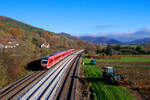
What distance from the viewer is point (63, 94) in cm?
1852

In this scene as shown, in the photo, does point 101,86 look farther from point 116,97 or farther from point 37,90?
point 37,90

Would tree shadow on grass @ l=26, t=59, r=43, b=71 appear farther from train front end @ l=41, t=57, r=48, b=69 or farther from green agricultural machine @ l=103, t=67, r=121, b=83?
green agricultural machine @ l=103, t=67, r=121, b=83

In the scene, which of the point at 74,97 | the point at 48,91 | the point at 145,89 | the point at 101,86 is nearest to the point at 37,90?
the point at 48,91

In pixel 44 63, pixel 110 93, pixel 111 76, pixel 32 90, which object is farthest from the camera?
pixel 44 63

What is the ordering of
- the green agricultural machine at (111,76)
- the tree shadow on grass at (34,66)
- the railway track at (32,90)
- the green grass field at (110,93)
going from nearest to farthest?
the green grass field at (110,93) < the railway track at (32,90) < the green agricultural machine at (111,76) < the tree shadow on grass at (34,66)

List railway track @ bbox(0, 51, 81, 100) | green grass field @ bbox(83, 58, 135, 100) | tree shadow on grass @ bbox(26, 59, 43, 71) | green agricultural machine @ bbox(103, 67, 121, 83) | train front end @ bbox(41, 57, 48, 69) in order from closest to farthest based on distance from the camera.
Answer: green grass field @ bbox(83, 58, 135, 100) → railway track @ bbox(0, 51, 81, 100) → green agricultural machine @ bbox(103, 67, 121, 83) → train front end @ bbox(41, 57, 48, 69) → tree shadow on grass @ bbox(26, 59, 43, 71)

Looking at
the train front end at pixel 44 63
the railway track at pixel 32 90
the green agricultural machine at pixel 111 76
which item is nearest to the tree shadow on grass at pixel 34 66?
the train front end at pixel 44 63

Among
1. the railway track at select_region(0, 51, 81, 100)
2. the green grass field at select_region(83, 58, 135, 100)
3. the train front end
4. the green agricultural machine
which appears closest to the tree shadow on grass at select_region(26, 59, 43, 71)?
the train front end

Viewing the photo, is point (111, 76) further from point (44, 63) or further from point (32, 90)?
point (44, 63)

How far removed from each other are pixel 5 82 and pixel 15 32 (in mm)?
66715

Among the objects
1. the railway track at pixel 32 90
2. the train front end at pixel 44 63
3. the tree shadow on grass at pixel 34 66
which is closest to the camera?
the railway track at pixel 32 90

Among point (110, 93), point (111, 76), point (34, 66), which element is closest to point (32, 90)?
point (110, 93)

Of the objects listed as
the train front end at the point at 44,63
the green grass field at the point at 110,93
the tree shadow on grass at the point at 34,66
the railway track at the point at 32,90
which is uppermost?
the train front end at the point at 44,63

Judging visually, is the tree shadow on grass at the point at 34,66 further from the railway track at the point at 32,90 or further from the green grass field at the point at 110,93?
the green grass field at the point at 110,93
